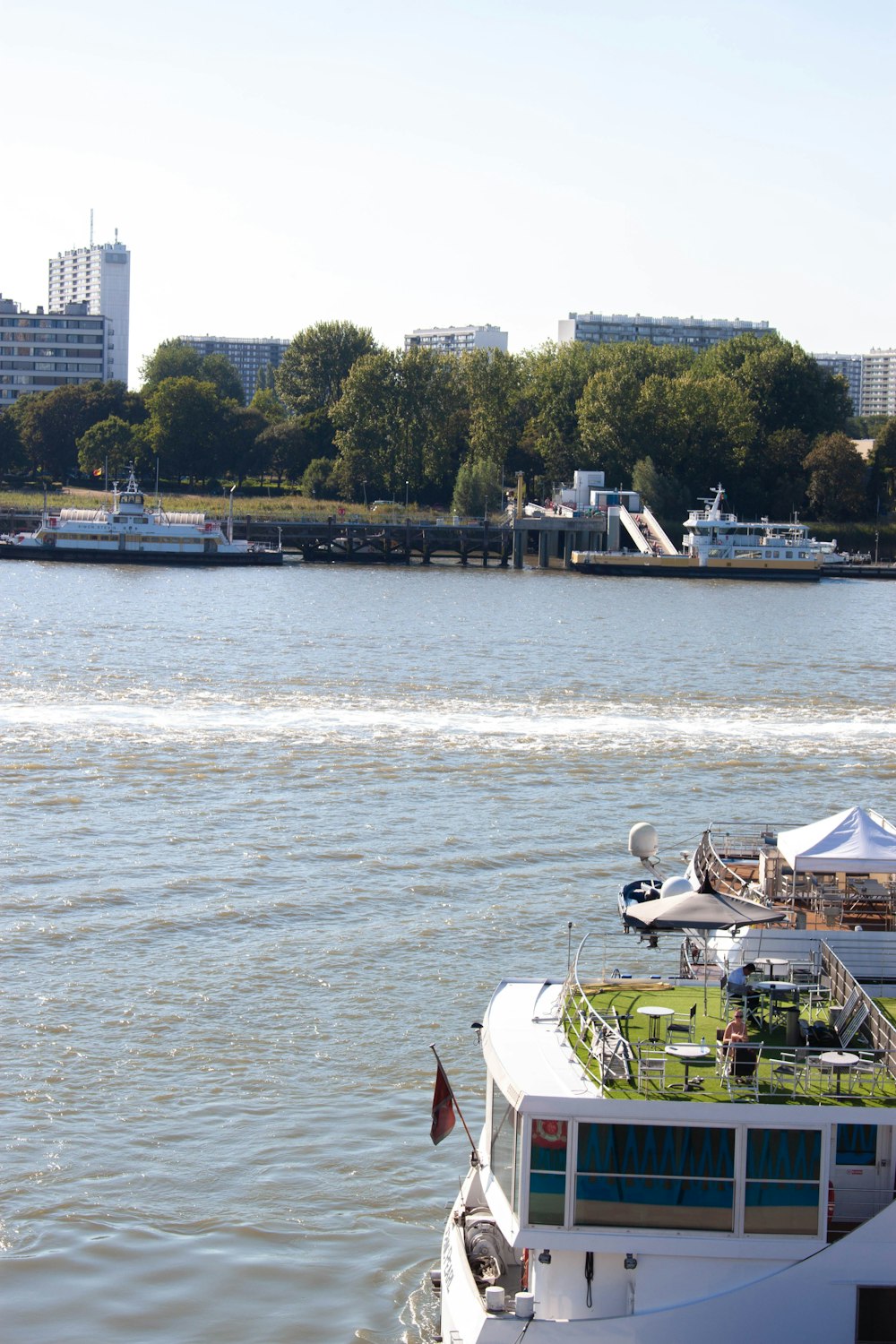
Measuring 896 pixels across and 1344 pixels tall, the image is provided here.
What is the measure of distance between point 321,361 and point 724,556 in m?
56.5

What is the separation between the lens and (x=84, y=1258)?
13055 mm

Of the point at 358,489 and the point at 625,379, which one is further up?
the point at 625,379

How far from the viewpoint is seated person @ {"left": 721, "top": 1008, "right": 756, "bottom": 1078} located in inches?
414

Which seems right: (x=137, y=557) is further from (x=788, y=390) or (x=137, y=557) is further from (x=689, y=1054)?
(x=689, y=1054)

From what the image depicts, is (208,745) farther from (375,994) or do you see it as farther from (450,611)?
(450,611)

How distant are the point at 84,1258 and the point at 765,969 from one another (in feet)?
19.1

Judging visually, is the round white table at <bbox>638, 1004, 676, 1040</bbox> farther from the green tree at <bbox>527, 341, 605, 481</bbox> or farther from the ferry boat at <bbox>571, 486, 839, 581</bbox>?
the green tree at <bbox>527, 341, 605, 481</bbox>

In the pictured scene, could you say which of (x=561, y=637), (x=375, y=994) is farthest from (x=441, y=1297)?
(x=561, y=637)

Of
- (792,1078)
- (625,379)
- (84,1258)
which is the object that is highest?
(625,379)

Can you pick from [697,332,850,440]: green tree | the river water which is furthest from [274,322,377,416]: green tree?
the river water

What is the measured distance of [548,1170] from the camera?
10102 mm

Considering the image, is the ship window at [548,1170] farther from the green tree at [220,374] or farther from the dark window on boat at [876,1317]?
the green tree at [220,374]

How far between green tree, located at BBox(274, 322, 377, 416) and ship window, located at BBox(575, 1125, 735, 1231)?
143553 millimetres

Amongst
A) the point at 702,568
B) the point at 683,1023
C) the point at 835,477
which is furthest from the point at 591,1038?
the point at 835,477
